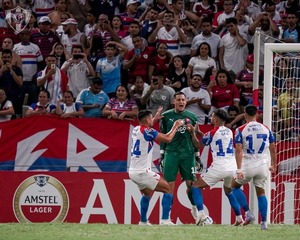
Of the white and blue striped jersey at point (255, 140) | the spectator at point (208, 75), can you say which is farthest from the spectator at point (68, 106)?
the white and blue striped jersey at point (255, 140)

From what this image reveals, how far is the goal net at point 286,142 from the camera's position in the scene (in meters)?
19.3

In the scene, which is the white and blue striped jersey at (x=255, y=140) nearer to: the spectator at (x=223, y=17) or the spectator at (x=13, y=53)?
the spectator at (x=13, y=53)

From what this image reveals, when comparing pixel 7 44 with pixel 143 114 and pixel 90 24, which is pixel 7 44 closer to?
pixel 90 24

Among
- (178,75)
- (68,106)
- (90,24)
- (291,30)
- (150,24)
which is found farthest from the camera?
(90,24)

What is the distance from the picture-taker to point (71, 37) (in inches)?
958

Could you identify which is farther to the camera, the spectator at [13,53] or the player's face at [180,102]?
the spectator at [13,53]

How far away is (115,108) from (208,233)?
21.6ft

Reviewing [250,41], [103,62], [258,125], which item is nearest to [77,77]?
[103,62]

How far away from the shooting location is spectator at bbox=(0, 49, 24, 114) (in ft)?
73.8

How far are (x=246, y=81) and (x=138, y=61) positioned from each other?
2.35m

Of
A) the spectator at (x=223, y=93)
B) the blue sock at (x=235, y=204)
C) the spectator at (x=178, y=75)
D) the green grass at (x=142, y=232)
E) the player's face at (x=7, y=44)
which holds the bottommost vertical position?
the green grass at (x=142, y=232)

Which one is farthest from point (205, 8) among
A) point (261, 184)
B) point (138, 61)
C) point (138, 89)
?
point (261, 184)

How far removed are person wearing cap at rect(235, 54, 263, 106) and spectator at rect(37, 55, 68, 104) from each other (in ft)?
11.9

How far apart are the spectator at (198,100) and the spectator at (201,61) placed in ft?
3.33
